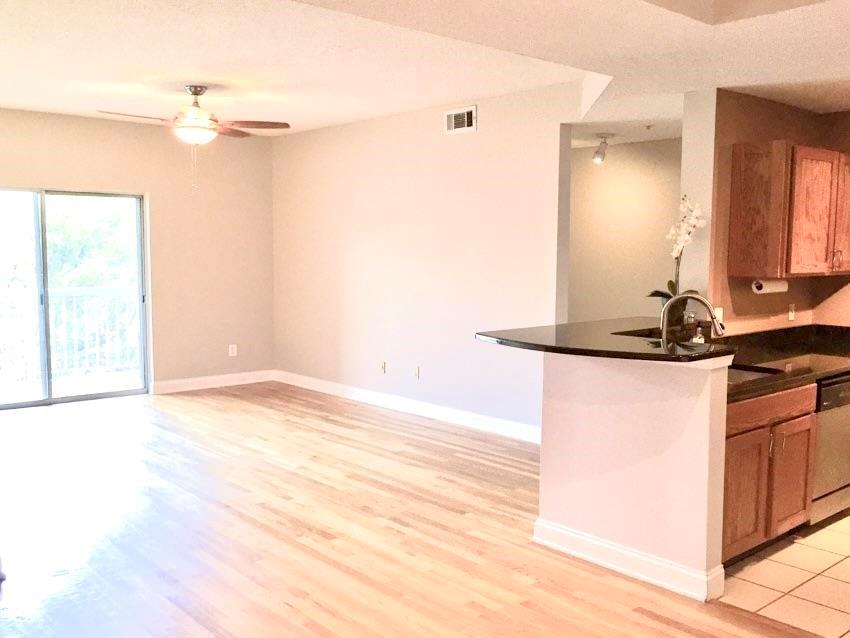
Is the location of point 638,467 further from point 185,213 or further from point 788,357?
point 185,213

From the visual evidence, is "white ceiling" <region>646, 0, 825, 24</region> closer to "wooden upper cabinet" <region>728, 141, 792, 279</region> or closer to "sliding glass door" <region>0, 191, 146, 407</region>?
"wooden upper cabinet" <region>728, 141, 792, 279</region>

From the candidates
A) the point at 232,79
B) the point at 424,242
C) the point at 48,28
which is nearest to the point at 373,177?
the point at 424,242

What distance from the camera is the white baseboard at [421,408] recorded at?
19.0ft

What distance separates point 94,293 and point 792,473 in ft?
20.2

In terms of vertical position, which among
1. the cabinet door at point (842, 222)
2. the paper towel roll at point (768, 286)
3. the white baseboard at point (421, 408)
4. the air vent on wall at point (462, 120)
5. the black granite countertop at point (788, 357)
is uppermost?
the air vent on wall at point (462, 120)

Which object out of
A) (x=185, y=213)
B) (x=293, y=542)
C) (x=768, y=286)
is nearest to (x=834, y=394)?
(x=768, y=286)

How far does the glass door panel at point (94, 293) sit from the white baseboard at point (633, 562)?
5.14 metres

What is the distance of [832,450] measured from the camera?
13.0 ft

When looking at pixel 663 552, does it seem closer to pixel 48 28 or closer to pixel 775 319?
pixel 775 319

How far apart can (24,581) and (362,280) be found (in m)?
4.28

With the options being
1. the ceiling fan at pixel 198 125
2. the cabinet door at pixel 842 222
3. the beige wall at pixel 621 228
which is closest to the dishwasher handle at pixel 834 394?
the cabinet door at pixel 842 222

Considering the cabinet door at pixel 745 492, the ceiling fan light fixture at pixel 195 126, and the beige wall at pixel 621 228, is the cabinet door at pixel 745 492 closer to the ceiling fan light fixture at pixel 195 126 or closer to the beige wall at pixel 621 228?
the beige wall at pixel 621 228

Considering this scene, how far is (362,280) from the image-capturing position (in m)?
7.12

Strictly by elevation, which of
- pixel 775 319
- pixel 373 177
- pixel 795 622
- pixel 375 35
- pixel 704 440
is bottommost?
pixel 795 622
